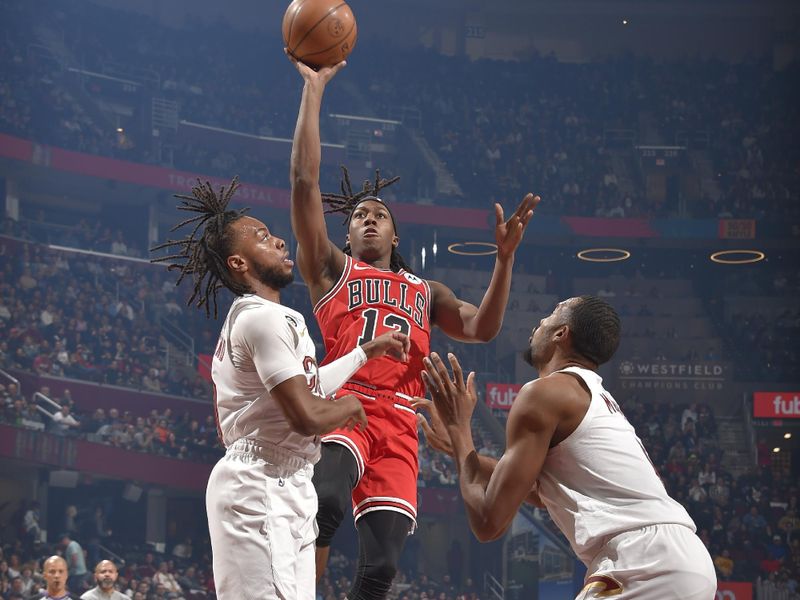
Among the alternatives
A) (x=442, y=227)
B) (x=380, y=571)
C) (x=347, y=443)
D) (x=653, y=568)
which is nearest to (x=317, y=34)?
(x=347, y=443)

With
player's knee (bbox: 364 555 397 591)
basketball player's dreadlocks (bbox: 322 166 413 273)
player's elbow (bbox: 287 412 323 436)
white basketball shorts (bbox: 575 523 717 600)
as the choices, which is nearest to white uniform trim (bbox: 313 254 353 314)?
basketball player's dreadlocks (bbox: 322 166 413 273)

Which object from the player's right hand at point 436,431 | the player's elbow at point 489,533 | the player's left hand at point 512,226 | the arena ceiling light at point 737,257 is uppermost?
the arena ceiling light at point 737,257

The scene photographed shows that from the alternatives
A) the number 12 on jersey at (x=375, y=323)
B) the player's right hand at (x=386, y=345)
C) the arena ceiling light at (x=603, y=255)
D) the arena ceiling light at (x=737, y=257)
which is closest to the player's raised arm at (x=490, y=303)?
the number 12 on jersey at (x=375, y=323)

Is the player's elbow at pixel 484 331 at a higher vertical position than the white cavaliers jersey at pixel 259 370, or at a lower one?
higher

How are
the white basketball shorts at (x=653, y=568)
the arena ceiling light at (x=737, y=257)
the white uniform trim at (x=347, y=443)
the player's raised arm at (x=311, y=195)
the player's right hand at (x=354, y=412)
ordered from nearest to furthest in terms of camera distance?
the white basketball shorts at (x=653, y=568) < the player's right hand at (x=354, y=412) < the white uniform trim at (x=347, y=443) < the player's raised arm at (x=311, y=195) < the arena ceiling light at (x=737, y=257)

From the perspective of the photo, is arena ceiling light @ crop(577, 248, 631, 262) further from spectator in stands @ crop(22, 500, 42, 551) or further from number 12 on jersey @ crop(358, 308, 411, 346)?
number 12 on jersey @ crop(358, 308, 411, 346)

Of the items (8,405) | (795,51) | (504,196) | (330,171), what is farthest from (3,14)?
(795,51)

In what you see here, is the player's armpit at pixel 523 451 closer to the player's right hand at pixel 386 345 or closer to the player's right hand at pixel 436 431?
the player's right hand at pixel 436 431

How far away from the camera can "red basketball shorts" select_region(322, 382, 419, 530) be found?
4.21 metres

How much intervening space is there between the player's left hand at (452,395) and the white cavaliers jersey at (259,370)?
16.9 inches

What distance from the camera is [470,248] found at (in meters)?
23.5

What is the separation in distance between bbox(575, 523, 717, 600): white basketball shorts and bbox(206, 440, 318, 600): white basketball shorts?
908 mm

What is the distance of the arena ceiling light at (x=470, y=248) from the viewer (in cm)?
2331

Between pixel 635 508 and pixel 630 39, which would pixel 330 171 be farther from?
pixel 635 508
